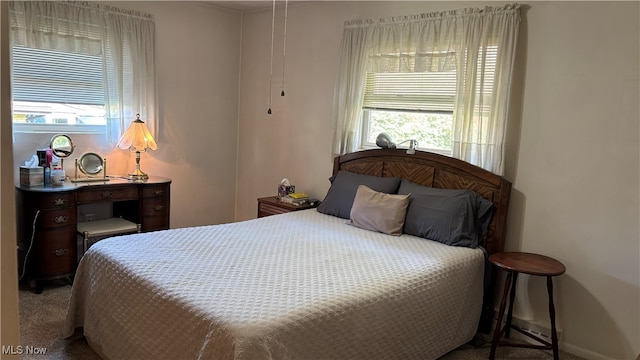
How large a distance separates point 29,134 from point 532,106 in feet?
12.1

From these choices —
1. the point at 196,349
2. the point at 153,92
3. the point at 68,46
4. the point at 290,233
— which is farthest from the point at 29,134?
the point at 196,349

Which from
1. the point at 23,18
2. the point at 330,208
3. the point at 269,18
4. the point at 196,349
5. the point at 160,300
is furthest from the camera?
the point at 269,18

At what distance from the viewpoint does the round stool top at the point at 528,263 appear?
261cm

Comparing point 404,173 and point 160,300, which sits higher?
point 404,173

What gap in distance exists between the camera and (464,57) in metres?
3.23

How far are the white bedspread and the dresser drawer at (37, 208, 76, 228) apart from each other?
2.96ft

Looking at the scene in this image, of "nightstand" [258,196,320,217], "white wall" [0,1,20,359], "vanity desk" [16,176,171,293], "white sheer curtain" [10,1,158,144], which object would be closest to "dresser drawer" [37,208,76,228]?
"vanity desk" [16,176,171,293]

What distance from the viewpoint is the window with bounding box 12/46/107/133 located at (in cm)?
357

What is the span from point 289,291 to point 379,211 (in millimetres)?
1299

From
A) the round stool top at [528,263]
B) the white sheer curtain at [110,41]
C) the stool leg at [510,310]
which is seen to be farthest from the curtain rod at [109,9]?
the stool leg at [510,310]

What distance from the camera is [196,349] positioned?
75.2 inches

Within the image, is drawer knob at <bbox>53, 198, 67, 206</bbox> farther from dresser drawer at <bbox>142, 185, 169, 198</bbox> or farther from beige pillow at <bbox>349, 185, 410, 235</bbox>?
beige pillow at <bbox>349, 185, 410, 235</bbox>

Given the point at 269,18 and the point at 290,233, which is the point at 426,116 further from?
the point at 269,18

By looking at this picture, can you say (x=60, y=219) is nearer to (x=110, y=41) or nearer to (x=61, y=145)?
(x=61, y=145)
